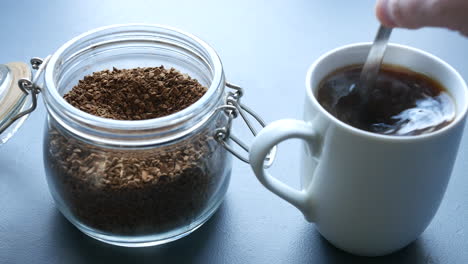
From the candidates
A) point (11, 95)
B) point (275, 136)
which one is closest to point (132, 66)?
point (11, 95)

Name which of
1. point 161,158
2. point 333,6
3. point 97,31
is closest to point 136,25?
point 97,31

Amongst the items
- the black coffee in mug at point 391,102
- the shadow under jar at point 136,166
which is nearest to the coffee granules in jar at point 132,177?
the shadow under jar at point 136,166

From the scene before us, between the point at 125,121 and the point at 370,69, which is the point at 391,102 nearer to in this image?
the point at 370,69

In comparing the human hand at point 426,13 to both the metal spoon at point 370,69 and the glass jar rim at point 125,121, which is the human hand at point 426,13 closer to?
the metal spoon at point 370,69

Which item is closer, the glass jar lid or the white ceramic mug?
the white ceramic mug

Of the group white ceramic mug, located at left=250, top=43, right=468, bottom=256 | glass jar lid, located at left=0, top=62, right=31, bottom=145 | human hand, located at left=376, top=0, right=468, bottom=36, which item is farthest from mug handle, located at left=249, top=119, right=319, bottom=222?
glass jar lid, located at left=0, top=62, right=31, bottom=145

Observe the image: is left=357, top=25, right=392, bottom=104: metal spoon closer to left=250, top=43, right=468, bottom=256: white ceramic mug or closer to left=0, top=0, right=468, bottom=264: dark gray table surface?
left=250, top=43, right=468, bottom=256: white ceramic mug
